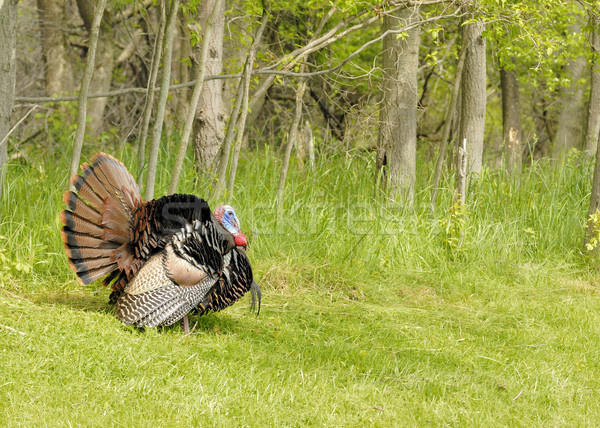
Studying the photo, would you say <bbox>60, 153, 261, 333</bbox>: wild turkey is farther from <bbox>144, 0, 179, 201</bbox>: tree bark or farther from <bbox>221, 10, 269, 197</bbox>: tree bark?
<bbox>221, 10, 269, 197</bbox>: tree bark

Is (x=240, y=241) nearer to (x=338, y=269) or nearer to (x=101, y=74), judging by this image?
(x=338, y=269)

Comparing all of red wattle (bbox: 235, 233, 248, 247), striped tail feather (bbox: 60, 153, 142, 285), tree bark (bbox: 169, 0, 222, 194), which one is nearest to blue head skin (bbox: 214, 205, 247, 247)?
red wattle (bbox: 235, 233, 248, 247)

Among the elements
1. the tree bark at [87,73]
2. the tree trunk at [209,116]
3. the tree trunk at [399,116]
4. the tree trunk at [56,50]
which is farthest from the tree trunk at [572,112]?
the tree bark at [87,73]

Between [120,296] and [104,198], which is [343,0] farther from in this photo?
[120,296]

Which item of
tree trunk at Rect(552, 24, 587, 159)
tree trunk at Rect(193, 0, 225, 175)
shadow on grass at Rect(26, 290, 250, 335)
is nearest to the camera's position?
shadow on grass at Rect(26, 290, 250, 335)

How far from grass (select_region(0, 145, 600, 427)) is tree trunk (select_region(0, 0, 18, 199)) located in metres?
0.70

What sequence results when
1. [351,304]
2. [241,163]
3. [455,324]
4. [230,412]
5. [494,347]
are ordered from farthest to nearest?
[241,163], [351,304], [455,324], [494,347], [230,412]

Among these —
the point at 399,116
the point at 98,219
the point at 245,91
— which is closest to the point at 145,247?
the point at 98,219

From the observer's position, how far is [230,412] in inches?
133

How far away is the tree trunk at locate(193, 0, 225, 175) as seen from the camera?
6.80 metres

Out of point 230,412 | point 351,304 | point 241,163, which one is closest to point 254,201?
point 241,163

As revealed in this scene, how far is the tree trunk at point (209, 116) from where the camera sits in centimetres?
680

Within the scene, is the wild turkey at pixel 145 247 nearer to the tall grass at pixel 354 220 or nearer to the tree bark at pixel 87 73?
the tree bark at pixel 87 73

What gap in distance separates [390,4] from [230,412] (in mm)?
4295
